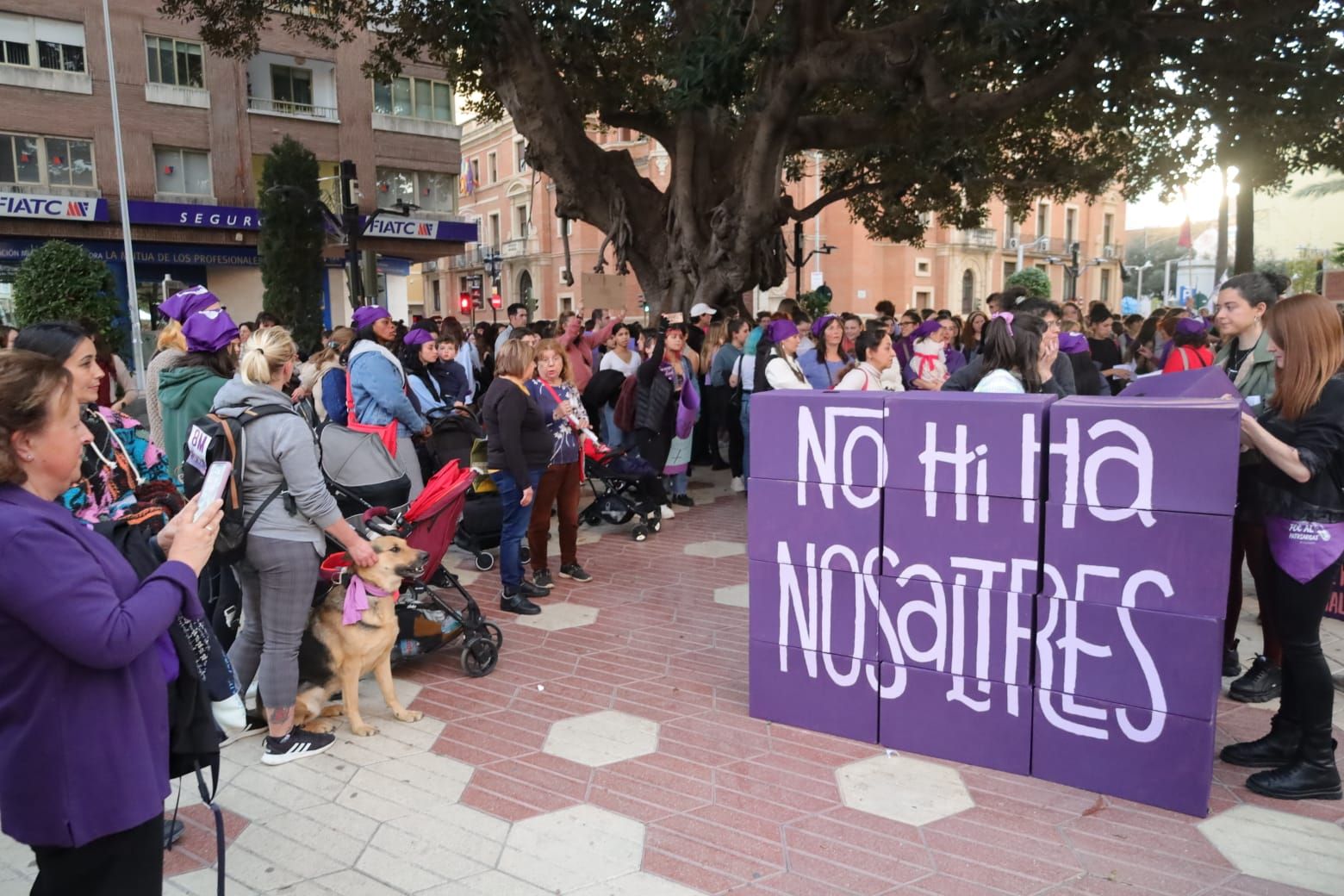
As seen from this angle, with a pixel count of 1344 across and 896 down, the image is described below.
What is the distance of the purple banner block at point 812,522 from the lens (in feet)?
13.4

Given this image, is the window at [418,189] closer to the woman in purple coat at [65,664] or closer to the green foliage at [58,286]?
the green foliage at [58,286]

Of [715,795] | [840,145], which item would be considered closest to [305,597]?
[715,795]

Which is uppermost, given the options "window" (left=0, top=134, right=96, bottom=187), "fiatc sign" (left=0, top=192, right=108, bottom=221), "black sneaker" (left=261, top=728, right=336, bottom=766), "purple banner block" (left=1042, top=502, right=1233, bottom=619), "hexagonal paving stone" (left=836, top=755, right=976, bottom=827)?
"window" (left=0, top=134, right=96, bottom=187)

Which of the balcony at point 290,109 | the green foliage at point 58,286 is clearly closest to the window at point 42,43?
the balcony at point 290,109

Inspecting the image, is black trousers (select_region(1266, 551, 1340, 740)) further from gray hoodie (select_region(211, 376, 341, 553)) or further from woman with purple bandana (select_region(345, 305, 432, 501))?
woman with purple bandana (select_region(345, 305, 432, 501))

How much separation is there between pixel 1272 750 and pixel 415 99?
105 ft

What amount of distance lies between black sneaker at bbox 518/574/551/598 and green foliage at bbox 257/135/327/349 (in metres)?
17.8

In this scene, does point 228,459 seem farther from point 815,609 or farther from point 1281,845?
point 1281,845

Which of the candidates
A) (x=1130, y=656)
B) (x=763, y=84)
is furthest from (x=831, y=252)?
(x=1130, y=656)

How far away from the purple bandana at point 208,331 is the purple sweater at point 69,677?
2.79 m

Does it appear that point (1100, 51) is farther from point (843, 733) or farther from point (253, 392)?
point (253, 392)

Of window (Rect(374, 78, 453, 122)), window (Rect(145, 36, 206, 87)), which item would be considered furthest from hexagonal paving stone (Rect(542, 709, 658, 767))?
window (Rect(374, 78, 453, 122))

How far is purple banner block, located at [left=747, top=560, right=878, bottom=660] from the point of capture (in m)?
4.14

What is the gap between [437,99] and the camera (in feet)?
103
